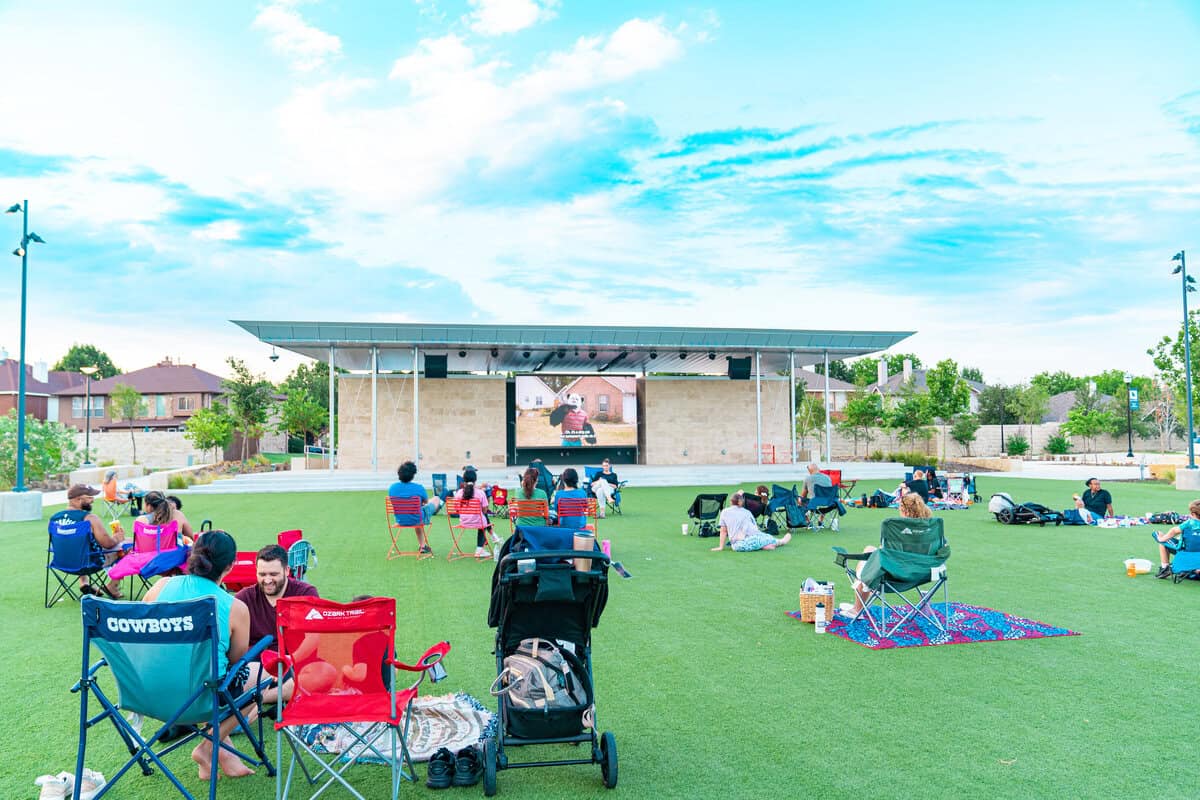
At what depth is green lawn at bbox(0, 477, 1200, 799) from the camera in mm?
3426

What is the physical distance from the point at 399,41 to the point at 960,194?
1596 cm

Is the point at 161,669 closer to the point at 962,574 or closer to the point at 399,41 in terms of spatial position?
the point at 962,574

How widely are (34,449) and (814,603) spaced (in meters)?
22.1

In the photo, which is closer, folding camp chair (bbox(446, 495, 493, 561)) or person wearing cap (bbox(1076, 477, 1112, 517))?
folding camp chair (bbox(446, 495, 493, 561))

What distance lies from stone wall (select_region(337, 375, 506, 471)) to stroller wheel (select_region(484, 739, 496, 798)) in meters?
23.0

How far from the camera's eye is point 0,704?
→ 14.4 ft

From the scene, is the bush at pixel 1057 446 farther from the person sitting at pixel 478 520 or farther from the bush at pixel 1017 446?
the person sitting at pixel 478 520

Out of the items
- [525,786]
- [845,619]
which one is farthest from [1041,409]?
[525,786]

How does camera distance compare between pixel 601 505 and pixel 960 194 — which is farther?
pixel 960 194

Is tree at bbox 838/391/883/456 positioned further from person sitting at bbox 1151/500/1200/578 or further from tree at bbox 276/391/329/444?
person sitting at bbox 1151/500/1200/578

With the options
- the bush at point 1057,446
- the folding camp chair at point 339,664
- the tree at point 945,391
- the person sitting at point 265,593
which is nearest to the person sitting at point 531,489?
the person sitting at point 265,593

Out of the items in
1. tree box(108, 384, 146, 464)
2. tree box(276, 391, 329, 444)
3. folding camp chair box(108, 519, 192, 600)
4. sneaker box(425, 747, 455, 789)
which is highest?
tree box(108, 384, 146, 464)

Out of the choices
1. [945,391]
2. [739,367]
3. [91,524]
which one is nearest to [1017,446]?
[945,391]

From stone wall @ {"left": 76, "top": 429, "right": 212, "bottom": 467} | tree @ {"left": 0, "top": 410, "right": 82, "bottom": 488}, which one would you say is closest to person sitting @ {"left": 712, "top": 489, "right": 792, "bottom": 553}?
tree @ {"left": 0, "top": 410, "right": 82, "bottom": 488}
